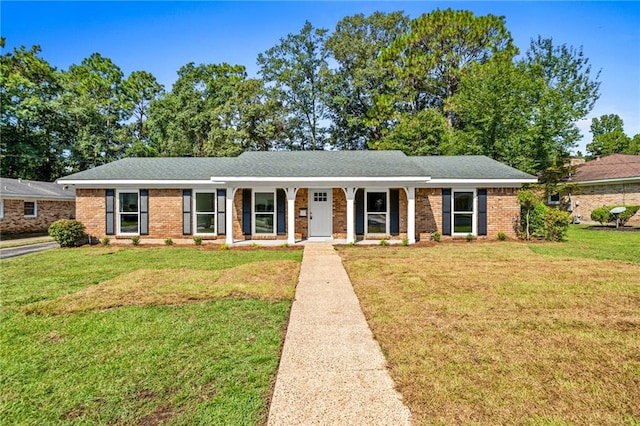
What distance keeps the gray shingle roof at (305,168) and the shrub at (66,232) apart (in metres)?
1.81

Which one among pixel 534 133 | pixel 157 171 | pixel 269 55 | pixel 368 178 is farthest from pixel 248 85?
pixel 534 133

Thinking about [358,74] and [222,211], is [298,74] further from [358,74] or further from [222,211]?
[222,211]

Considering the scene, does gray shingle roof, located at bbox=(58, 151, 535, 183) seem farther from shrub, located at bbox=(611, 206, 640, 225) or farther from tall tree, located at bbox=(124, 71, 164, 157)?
tall tree, located at bbox=(124, 71, 164, 157)

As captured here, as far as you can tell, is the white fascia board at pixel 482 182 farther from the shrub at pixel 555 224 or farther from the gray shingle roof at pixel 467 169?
the shrub at pixel 555 224

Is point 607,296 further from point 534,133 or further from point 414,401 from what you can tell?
point 534,133

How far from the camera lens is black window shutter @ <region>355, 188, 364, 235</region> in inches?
523

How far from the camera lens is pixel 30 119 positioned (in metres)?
24.4

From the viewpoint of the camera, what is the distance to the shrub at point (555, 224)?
41.1 feet

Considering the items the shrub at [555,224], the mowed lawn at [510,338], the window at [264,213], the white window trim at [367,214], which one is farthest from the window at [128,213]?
the shrub at [555,224]

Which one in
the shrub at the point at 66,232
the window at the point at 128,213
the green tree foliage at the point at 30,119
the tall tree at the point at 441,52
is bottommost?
the shrub at the point at 66,232

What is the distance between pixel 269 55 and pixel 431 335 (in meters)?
29.4

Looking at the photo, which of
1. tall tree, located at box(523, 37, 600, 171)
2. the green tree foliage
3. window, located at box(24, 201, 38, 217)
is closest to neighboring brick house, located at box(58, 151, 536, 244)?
window, located at box(24, 201, 38, 217)

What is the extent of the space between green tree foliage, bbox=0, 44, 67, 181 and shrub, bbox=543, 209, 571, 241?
108ft

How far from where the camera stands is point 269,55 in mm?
28438
